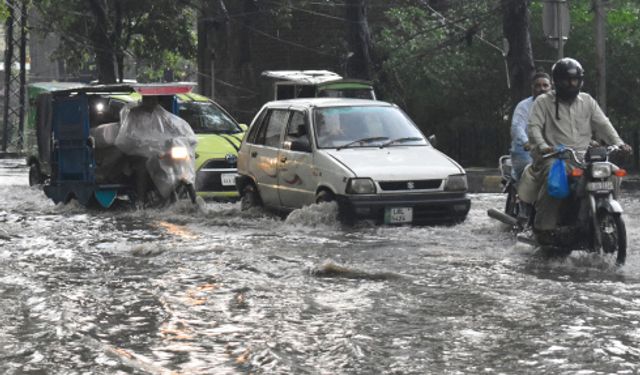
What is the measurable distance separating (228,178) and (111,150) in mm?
1761

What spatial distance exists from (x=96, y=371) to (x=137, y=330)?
1319 mm

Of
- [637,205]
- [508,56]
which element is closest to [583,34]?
[508,56]

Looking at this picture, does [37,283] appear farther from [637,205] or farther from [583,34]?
[583,34]

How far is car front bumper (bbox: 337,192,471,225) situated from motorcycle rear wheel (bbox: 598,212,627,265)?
144 inches

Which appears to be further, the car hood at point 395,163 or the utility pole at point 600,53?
the utility pole at point 600,53

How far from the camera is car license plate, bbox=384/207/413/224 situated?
14.8 m

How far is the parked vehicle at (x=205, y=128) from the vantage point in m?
19.5

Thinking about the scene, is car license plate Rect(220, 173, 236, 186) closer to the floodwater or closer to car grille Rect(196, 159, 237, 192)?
car grille Rect(196, 159, 237, 192)

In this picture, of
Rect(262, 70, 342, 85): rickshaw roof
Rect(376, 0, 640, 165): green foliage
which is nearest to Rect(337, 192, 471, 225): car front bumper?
Rect(376, 0, 640, 165): green foliage

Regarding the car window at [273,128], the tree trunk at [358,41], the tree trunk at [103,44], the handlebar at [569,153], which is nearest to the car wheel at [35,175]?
the car window at [273,128]

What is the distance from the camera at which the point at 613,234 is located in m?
11.3

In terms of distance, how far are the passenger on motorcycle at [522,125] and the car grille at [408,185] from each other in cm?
110

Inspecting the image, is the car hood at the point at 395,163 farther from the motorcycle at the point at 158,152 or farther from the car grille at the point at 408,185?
the motorcycle at the point at 158,152

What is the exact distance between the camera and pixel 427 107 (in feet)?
108
